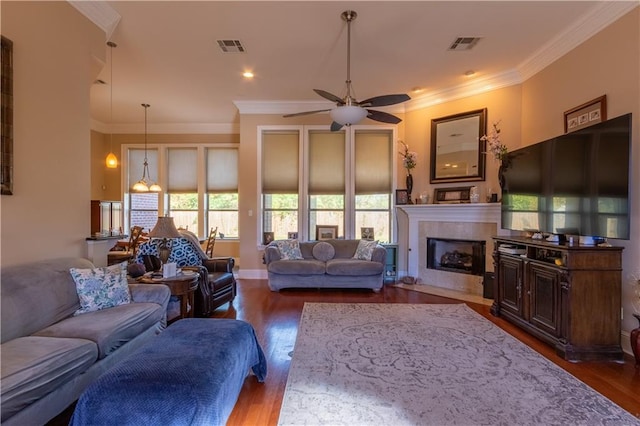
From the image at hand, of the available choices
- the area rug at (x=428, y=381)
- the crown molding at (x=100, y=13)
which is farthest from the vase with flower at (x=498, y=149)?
the crown molding at (x=100, y=13)

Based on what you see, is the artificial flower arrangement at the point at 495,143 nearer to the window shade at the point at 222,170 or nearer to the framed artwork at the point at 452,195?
the framed artwork at the point at 452,195

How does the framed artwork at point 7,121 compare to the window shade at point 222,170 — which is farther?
the window shade at point 222,170

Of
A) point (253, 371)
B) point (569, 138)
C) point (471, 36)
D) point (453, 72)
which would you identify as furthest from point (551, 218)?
point (253, 371)

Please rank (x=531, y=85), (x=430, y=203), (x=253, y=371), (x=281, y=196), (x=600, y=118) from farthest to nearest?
(x=281, y=196) → (x=430, y=203) → (x=531, y=85) → (x=600, y=118) → (x=253, y=371)

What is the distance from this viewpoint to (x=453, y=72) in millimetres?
4727

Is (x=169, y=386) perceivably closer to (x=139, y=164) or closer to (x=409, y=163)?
(x=409, y=163)

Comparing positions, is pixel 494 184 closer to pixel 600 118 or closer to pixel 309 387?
pixel 600 118

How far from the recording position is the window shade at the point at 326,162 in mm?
6215

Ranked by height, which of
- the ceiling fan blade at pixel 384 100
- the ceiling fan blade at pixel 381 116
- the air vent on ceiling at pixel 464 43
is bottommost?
the ceiling fan blade at pixel 381 116

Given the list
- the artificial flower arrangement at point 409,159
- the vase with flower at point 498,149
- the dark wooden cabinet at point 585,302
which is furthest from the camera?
the artificial flower arrangement at point 409,159

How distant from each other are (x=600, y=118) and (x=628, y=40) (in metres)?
0.72

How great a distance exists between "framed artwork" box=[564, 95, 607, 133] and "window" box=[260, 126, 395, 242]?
284cm

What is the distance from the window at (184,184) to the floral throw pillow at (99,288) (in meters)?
5.16

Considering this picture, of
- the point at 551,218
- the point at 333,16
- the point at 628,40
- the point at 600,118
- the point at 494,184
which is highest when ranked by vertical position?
the point at 333,16
